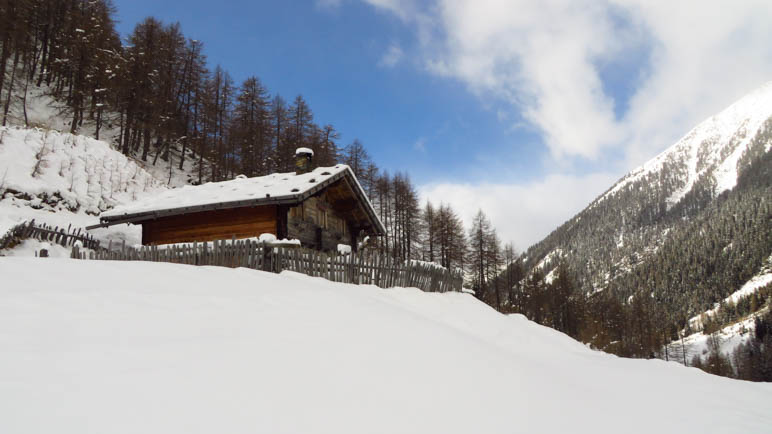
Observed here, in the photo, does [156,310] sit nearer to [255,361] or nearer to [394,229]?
[255,361]

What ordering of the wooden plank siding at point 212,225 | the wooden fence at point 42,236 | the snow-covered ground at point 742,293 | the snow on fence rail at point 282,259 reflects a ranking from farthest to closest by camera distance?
the snow-covered ground at point 742,293 → the wooden plank siding at point 212,225 → the wooden fence at point 42,236 → the snow on fence rail at point 282,259

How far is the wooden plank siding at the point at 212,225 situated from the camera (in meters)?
15.5

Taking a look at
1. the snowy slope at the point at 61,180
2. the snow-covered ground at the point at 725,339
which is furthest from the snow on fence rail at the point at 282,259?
the snow-covered ground at the point at 725,339

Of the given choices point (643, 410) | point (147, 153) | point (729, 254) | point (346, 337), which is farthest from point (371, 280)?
point (729, 254)

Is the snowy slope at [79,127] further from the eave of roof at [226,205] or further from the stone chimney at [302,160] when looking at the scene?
the stone chimney at [302,160]

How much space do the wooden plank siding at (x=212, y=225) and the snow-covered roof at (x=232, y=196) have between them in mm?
682

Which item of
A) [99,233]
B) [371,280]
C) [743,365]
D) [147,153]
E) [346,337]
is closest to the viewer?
[346,337]

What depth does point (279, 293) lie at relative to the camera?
635 cm

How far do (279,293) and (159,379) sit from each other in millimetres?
3186

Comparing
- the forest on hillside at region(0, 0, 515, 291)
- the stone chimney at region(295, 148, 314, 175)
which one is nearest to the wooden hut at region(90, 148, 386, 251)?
the stone chimney at region(295, 148, 314, 175)

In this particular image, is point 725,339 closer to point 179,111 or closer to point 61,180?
point 179,111

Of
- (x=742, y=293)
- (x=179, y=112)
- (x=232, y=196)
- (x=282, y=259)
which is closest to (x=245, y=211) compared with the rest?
(x=232, y=196)

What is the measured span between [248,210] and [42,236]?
324 inches

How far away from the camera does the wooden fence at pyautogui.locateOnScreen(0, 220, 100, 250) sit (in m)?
14.4
